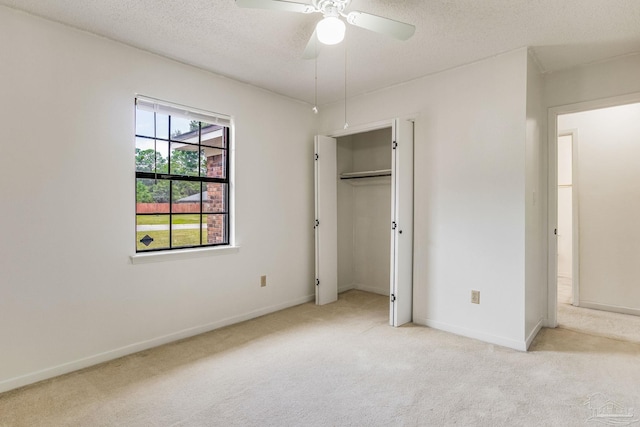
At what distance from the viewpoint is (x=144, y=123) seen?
290cm

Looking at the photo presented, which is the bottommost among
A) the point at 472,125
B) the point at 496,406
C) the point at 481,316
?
the point at 496,406

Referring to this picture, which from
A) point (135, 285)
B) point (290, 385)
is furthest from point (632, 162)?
point (135, 285)

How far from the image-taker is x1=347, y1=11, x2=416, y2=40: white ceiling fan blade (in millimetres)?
1904

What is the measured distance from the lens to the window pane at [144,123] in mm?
2859

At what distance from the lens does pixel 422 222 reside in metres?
3.38

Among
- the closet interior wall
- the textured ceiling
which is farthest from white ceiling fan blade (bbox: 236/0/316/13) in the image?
the closet interior wall

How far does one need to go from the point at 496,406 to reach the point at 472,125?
7.32 feet

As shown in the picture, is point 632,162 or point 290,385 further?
point 632,162

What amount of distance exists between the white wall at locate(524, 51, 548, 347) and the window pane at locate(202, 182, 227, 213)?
276 centimetres

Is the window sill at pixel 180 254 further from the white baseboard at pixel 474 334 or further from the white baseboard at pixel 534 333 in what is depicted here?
the white baseboard at pixel 534 333

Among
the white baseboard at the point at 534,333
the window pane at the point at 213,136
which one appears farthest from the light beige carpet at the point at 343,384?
the window pane at the point at 213,136

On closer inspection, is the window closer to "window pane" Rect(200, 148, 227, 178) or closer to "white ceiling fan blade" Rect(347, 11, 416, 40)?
"window pane" Rect(200, 148, 227, 178)

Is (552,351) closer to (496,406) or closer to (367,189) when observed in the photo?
(496,406)

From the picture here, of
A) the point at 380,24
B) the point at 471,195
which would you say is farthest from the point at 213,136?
the point at 471,195
